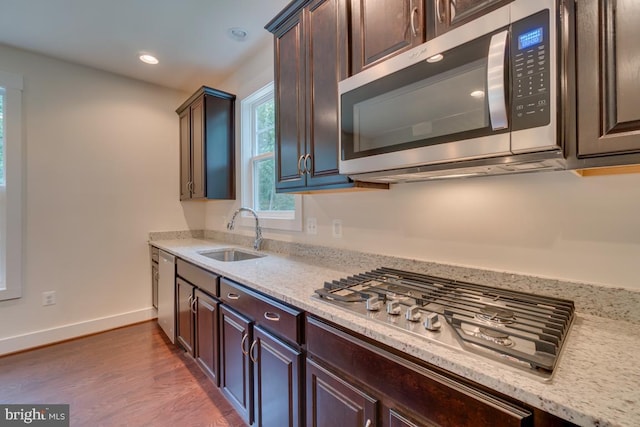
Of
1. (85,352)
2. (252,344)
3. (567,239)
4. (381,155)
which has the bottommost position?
(85,352)

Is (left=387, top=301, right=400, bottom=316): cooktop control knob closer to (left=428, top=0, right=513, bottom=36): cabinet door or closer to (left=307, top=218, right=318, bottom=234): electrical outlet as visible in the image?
(left=428, top=0, right=513, bottom=36): cabinet door

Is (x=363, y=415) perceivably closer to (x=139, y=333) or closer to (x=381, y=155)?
(x=381, y=155)

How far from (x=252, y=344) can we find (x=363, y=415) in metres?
0.70

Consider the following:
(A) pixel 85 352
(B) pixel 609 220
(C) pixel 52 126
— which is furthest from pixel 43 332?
(B) pixel 609 220

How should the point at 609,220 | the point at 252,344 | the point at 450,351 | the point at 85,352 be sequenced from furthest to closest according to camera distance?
the point at 85,352 → the point at 252,344 → the point at 609,220 → the point at 450,351

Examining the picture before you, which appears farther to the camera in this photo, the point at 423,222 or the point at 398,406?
the point at 423,222

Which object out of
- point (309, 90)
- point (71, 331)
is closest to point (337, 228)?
point (309, 90)

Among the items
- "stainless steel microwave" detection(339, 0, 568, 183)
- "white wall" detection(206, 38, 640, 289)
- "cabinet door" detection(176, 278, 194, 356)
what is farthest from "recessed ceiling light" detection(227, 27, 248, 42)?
"cabinet door" detection(176, 278, 194, 356)

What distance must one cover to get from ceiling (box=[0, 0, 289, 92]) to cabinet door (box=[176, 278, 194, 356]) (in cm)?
198

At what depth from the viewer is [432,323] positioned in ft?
2.66

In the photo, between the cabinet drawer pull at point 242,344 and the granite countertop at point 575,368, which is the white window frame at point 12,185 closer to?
the cabinet drawer pull at point 242,344

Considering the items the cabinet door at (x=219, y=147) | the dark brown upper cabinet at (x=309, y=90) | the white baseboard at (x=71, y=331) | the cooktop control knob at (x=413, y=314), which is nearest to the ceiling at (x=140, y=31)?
the cabinet door at (x=219, y=147)

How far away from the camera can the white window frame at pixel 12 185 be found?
2.46m

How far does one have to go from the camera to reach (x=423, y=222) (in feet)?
4.62
